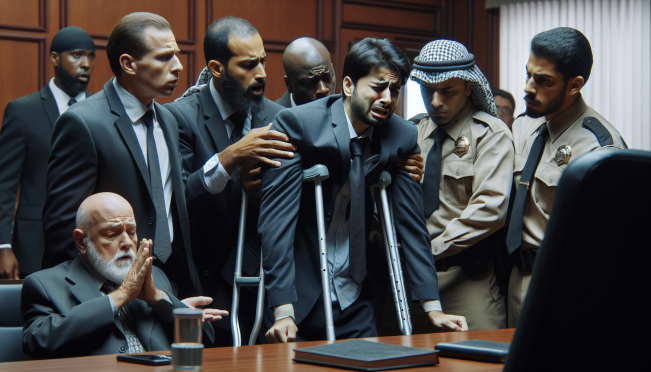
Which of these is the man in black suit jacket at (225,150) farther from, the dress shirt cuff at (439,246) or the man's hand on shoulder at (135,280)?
the dress shirt cuff at (439,246)

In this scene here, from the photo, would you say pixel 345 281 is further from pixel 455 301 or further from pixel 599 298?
pixel 599 298

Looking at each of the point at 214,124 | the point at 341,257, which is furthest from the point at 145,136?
the point at 341,257

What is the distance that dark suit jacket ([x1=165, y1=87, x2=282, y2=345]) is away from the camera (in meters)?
2.72

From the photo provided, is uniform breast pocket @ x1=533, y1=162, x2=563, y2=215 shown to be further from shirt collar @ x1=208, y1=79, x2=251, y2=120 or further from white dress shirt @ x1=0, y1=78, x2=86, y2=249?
white dress shirt @ x1=0, y1=78, x2=86, y2=249

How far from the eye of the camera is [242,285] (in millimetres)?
2527

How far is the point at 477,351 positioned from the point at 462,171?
4.77ft

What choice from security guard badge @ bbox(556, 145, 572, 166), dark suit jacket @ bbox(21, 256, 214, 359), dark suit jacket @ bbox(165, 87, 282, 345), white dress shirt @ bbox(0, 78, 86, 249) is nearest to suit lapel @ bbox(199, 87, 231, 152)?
dark suit jacket @ bbox(165, 87, 282, 345)

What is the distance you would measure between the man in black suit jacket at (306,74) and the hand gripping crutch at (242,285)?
0.98m

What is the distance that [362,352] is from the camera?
139 cm

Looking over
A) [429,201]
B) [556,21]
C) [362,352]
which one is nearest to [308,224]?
[429,201]

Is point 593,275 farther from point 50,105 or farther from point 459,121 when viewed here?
point 50,105

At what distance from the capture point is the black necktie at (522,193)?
277cm

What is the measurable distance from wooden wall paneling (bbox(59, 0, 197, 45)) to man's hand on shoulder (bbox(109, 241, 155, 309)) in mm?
3683

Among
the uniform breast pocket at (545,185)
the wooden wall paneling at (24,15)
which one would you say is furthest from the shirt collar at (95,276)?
the wooden wall paneling at (24,15)
